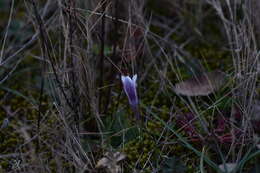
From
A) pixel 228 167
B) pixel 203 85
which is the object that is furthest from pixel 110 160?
pixel 203 85

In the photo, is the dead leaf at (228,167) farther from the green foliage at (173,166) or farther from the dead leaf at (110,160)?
the dead leaf at (110,160)

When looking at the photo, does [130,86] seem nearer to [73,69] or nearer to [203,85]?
[73,69]

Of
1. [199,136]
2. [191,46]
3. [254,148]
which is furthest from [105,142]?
[191,46]

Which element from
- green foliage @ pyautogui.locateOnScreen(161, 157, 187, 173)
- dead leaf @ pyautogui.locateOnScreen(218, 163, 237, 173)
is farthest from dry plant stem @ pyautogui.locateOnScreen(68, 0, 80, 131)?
dead leaf @ pyautogui.locateOnScreen(218, 163, 237, 173)

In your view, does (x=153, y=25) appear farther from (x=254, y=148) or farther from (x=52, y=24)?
(x=254, y=148)

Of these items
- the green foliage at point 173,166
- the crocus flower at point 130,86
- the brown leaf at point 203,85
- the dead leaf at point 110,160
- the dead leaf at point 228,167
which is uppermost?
the crocus flower at point 130,86

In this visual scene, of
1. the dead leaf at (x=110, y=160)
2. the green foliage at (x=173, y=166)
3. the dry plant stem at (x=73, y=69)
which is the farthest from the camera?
the dry plant stem at (x=73, y=69)

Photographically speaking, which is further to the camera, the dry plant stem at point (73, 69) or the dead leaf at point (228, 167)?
the dry plant stem at point (73, 69)

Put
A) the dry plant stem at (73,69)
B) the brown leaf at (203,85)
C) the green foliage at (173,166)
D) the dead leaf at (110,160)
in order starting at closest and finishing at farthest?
the dead leaf at (110,160) → the green foliage at (173,166) → the dry plant stem at (73,69) → the brown leaf at (203,85)

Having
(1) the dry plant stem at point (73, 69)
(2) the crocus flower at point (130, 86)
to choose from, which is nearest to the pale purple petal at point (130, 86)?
(2) the crocus flower at point (130, 86)
